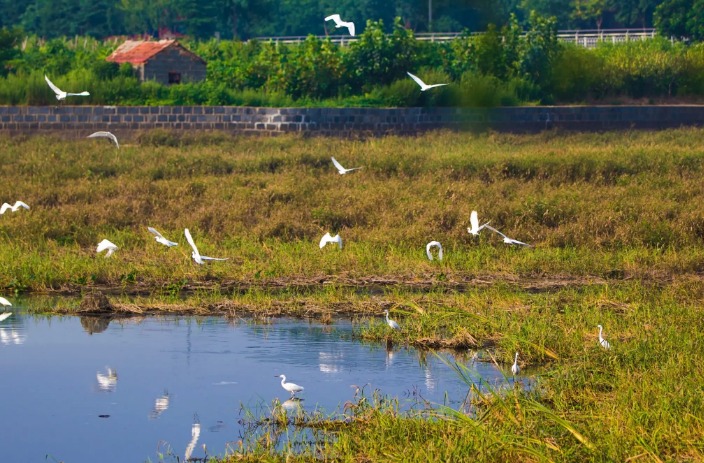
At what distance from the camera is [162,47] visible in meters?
28.6

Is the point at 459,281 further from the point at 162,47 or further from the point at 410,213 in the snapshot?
the point at 162,47

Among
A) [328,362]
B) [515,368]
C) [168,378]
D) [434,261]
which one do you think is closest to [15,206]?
[434,261]

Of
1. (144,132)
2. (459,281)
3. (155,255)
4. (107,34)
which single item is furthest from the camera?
(107,34)

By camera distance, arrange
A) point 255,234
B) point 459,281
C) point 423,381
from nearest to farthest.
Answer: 1. point 423,381
2. point 459,281
3. point 255,234

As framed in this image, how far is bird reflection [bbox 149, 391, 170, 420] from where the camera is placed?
8.27 meters

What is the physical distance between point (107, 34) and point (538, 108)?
28.9 m

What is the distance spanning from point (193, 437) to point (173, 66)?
21.9 metres

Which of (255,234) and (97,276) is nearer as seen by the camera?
(97,276)

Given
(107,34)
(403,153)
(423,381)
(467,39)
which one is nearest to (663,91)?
(467,39)

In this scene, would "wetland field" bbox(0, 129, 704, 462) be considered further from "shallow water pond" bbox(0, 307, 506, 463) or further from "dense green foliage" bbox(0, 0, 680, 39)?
"dense green foliage" bbox(0, 0, 680, 39)

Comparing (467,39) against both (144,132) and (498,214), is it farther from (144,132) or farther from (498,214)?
(498,214)

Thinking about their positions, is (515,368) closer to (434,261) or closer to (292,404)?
(292,404)

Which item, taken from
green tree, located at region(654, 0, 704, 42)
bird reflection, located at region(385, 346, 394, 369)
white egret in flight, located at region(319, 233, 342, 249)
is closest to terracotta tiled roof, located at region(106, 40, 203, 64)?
green tree, located at region(654, 0, 704, 42)

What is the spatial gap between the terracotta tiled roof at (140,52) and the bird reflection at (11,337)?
17787 millimetres
